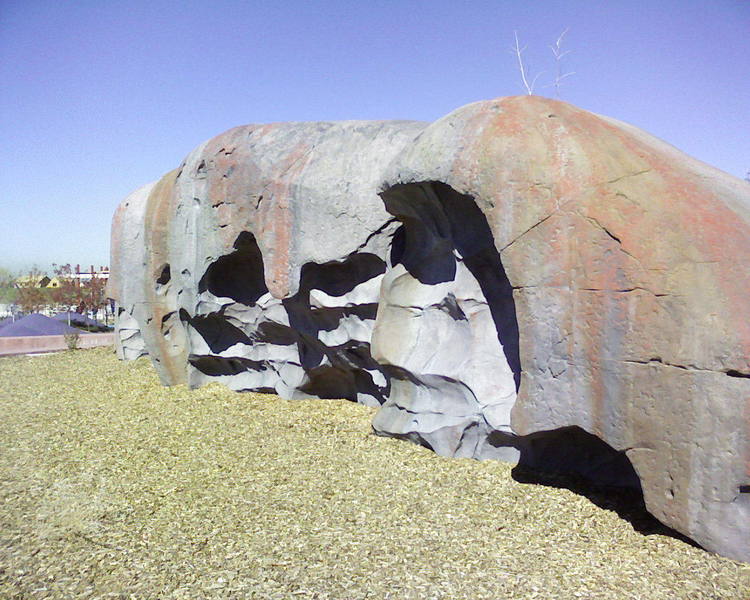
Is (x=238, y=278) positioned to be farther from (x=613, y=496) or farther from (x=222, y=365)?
(x=613, y=496)

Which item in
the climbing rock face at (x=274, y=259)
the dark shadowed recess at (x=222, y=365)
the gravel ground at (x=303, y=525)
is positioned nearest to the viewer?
the gravel ground at (x=303, y=525)

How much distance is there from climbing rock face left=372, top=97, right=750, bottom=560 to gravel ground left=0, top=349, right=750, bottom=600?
471 millimetres

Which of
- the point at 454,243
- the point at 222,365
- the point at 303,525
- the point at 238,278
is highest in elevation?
the point at 454,243

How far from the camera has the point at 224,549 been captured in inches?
169

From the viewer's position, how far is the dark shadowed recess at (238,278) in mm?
9164

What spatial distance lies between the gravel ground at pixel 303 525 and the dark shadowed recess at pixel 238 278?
2437mm

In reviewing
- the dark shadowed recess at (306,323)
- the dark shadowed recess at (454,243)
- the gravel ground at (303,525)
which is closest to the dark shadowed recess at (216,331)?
the dark shadowed recess at (306,323)

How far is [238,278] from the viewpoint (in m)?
9.45

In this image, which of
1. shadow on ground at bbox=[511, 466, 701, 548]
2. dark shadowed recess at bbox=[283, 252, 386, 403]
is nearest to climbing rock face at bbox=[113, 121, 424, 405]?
dark shadowed recess at bbox=[283, 252, 386, 403]

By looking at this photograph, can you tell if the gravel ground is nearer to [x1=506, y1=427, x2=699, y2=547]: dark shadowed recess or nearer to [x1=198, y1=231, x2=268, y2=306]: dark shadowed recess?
[x1=506, y1=427, x2=699, y2=547]: dark shadowed recess

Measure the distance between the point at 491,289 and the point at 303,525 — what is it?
2761 millimetres

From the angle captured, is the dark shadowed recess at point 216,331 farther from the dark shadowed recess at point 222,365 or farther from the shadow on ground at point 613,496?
the shadow on ground at point 613,496

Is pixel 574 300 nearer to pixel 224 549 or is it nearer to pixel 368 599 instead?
pixel 368 599

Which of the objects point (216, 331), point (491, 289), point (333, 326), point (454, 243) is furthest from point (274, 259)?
point (491, 289)
